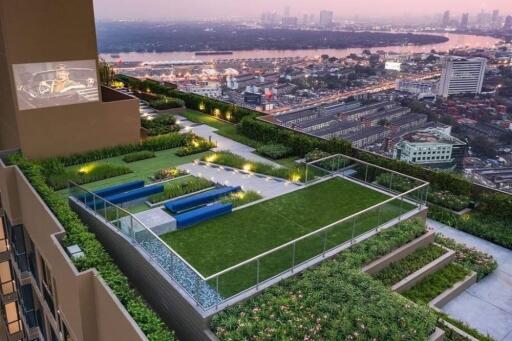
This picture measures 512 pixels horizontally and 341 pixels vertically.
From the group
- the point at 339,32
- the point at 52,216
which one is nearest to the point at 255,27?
the point at 339,32

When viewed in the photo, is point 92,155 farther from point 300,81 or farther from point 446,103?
point 300,81

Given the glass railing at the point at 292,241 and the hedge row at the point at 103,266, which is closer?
the hedge row at the point at 103,266

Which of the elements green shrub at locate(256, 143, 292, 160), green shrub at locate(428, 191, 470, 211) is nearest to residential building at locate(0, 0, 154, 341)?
green shrub at locate(256, 143, 292, 160)

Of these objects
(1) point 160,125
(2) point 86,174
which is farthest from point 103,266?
(1) point 160,125

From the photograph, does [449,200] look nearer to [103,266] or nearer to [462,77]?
[103,266]

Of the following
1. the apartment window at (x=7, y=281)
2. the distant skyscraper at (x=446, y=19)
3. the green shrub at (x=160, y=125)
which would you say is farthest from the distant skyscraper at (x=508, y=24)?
the apartment window at (x=7, y=281)

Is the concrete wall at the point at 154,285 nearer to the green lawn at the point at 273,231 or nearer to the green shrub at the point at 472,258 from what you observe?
the green lawn at the point at 273,231
